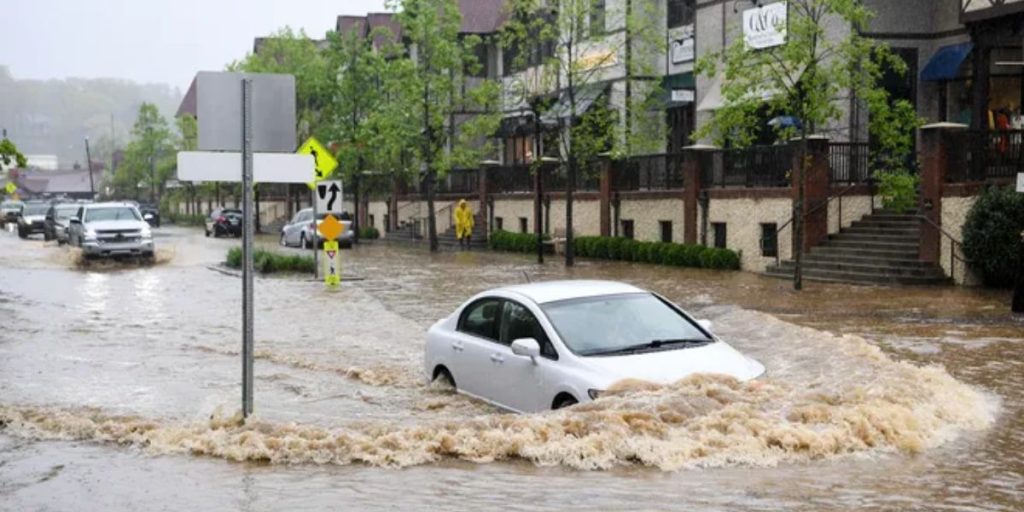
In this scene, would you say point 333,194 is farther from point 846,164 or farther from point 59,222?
point 59,222

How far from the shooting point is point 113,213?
4172cm

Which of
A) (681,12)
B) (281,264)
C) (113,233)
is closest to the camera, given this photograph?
(281,264)

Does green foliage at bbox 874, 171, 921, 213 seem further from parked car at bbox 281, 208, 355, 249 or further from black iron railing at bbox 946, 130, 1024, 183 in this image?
parked car at bbox 281, 208, 355, 249

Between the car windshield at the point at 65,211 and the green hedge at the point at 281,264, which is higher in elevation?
the car windshield at the point at 65,211

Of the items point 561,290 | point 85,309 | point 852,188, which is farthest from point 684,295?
point 561,290

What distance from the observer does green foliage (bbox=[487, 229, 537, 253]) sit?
148ft

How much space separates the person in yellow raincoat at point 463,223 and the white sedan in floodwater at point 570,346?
121ft

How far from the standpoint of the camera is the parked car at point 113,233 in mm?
39531

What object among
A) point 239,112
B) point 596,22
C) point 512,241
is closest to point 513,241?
point 512,241

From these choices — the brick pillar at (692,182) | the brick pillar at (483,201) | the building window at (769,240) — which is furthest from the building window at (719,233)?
the brick pillar at (483,201)

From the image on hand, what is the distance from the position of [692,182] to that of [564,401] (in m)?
26.2

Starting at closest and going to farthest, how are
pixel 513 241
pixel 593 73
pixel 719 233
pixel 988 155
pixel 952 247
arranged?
pixel 952 247, pixel 988 155, pixel 719 233, pixel 593 73, pixel 513 241

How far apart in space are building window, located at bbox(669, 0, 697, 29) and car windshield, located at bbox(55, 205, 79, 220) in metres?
27.1

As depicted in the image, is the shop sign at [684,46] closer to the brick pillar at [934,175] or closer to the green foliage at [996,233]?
the brick pillar at [934,175]
